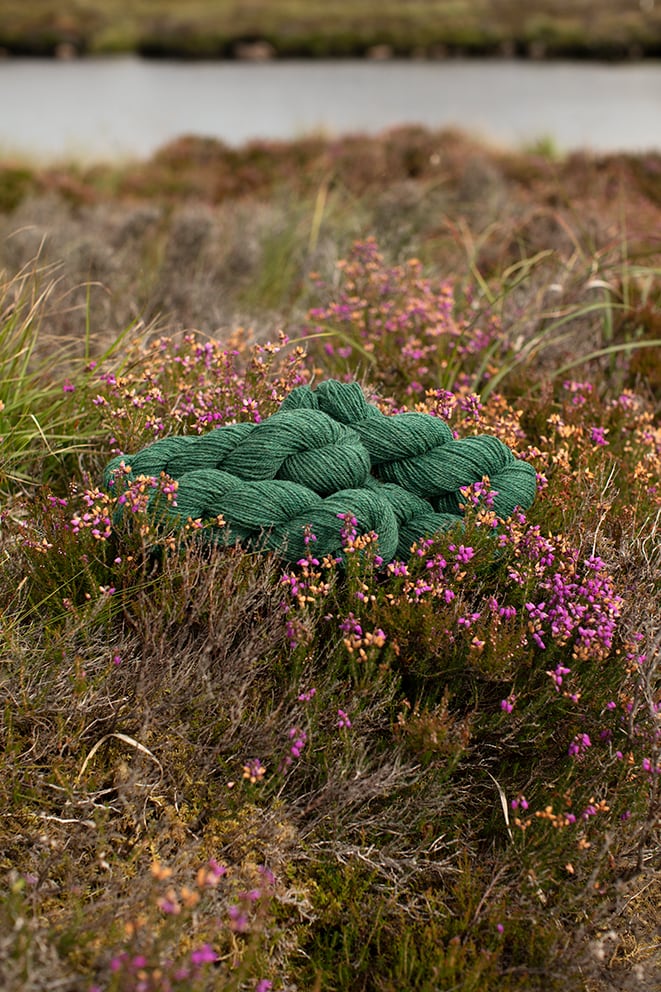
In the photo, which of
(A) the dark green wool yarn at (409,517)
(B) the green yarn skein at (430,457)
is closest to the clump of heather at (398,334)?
(B) the green yarn skein at (430,457)

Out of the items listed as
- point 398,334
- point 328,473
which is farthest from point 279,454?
point 398,334

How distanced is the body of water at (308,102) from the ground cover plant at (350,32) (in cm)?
213

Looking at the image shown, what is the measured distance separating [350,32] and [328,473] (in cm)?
3520

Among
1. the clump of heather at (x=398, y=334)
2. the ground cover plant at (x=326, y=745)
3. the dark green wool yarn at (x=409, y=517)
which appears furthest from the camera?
the clump of heather at (x=398, y=334)

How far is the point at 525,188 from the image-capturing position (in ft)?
33.8

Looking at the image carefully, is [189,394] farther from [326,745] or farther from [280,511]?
[326,745]

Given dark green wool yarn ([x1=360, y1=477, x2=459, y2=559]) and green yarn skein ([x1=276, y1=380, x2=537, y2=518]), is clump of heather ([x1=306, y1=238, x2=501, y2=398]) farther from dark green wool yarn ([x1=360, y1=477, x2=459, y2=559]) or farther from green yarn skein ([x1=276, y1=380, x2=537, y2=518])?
dark green wool yarn ([x1=360, y1=477, x2=459, y2=559])

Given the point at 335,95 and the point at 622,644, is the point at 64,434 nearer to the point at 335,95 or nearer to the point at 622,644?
the point at 622,644

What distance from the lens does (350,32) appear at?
3294 cm

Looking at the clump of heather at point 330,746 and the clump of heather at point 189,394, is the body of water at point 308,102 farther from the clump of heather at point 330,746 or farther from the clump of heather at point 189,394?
the clump of heather at point 330,746

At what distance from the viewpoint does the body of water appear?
13.2 m

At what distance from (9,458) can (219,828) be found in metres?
1.61

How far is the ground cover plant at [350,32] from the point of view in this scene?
102ft

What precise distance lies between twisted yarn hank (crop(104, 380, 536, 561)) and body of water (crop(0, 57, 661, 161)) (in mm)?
10339
